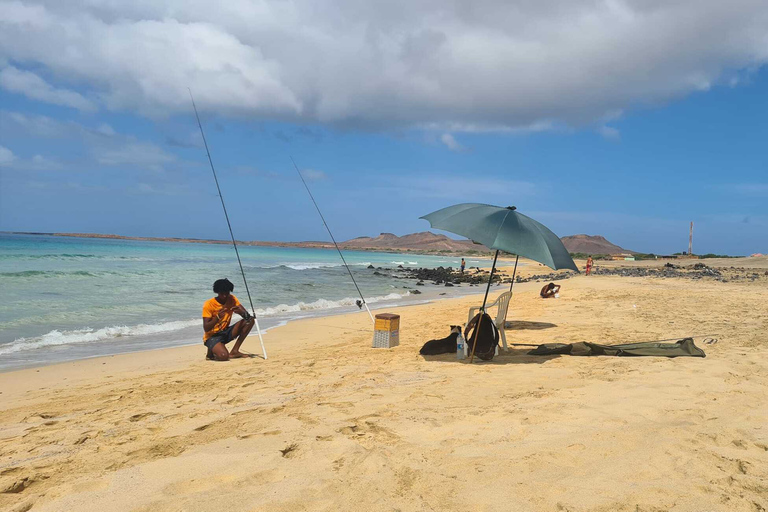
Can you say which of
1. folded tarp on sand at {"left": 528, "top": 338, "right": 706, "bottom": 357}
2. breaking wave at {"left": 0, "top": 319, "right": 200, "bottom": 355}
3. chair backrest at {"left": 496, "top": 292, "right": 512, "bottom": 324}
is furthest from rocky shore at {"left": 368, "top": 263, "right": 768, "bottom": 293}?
folded tarp on sand at {"left": 528, "top": 338, "right": 706, "bottom": 357}

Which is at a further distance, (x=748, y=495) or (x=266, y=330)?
(x=266, y=330)

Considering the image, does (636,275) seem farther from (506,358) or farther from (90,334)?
(90,334)

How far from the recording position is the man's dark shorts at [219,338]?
661cm

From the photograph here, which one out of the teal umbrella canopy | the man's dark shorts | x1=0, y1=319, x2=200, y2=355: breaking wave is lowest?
x1=0, y1=319, x2=200, y2=355: breaking wave

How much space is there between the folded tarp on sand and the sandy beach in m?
0.24

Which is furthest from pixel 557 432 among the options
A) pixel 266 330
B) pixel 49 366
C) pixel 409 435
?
pixel 266 330

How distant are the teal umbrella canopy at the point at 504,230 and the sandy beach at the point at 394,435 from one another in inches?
53.9

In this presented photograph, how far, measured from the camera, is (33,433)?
363cm

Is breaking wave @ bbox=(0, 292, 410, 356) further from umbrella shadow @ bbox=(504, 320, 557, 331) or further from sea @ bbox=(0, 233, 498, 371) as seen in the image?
umbrella shadow @ bbox=(504, 320, 557, 331)

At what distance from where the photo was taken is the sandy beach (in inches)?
97.0

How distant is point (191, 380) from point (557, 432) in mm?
4059

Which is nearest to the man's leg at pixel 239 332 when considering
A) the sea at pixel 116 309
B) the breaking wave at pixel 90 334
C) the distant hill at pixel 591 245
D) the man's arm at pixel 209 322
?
the man's arm at pixel 209 322

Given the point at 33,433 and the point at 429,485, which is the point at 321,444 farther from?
the point at 33,433

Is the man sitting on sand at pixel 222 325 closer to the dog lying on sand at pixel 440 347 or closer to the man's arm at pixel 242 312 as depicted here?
the man's arm at pixel 242 312
